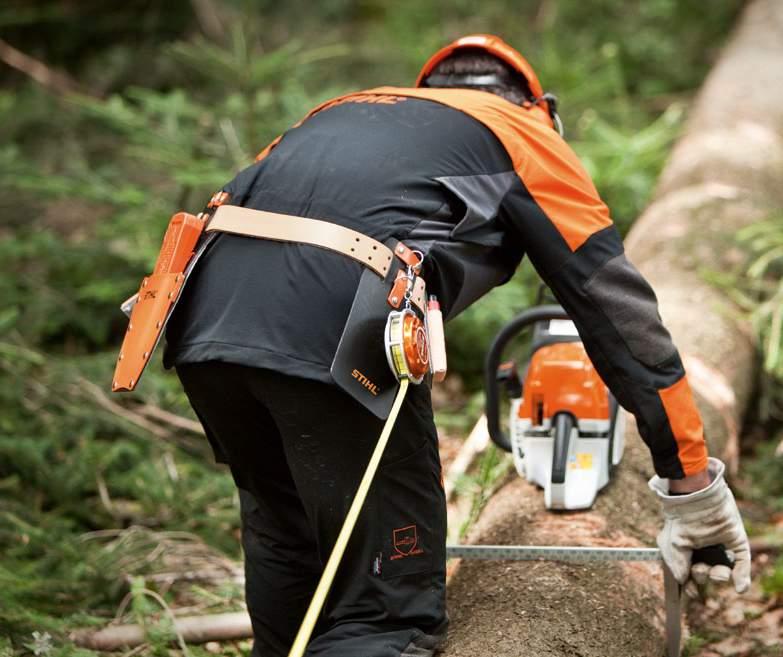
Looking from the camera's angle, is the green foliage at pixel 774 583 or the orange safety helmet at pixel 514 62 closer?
the orange safety helmet at pixel 514 62

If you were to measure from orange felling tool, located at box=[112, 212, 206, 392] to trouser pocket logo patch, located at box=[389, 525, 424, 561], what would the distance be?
0.76 meters

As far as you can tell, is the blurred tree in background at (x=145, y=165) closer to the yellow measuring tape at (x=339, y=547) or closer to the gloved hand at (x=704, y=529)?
the yellow measuring tape at (x=339, y=547)

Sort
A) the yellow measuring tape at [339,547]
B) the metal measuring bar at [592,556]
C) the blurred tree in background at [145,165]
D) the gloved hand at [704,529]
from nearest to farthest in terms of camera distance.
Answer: the yellow measuring tape at [339,547]
the gloved hand at [704,529]
the metal measuring bar at [592,556]
the blurred tree in background at [145,165]

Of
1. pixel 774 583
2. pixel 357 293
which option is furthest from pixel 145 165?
pixel 774 583

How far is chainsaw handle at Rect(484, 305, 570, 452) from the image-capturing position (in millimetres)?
2865

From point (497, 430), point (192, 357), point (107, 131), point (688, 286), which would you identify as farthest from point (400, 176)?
point (107, 131)

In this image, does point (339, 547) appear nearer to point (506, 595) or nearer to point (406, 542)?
point (406, 542)

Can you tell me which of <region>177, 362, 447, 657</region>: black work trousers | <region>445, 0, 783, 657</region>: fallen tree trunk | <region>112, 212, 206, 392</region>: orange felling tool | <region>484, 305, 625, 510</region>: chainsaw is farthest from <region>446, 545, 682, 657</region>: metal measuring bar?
<region>112, 212, 206, 392</region>: orange felling tool

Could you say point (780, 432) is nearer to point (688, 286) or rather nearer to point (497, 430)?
point (688, 286)

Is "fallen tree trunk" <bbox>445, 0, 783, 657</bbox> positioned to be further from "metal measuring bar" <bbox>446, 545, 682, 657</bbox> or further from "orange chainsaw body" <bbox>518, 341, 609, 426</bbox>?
"orange chainsaw body" <bbox>518, 341, 609, 426</bbox>

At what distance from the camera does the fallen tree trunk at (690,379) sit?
2455 millimetres

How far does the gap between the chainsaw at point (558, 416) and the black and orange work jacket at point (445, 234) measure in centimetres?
46

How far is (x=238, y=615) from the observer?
3.11 m

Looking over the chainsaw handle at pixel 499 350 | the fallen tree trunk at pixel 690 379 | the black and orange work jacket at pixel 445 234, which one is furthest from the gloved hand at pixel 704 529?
the chainsaw handle at pixel 499 350
